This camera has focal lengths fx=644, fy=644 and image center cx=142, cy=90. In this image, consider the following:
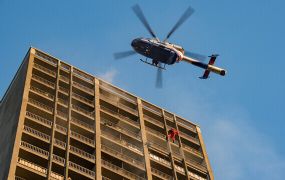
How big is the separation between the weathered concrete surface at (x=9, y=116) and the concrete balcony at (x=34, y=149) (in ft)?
4.03

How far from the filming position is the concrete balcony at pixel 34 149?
66.6 meters

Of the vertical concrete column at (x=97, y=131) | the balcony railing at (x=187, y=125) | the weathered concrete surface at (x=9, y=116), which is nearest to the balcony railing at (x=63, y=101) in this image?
the vertical concrete column at (x=97, y=131)

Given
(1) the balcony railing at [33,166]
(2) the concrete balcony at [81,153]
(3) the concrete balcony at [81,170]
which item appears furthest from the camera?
(2) the concrete balcony at [81,153]

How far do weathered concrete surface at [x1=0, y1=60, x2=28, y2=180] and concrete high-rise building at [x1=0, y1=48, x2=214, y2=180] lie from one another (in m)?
0.14

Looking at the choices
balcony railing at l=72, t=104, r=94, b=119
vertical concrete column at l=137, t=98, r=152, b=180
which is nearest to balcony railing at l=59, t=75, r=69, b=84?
balcony railing at l=72, t=104, r=94, b=119

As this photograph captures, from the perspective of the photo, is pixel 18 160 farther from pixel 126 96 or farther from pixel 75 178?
pixel 126 96

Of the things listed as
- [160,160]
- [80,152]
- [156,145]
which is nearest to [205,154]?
[156,145]

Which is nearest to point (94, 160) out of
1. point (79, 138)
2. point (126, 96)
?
point (79, 138)

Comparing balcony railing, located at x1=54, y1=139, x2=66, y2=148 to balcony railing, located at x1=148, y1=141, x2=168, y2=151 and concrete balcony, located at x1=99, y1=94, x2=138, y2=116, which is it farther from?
concrete balcony, located at x1=99, y1=94, x2=138, y2=116

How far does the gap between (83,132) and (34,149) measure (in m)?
9.78

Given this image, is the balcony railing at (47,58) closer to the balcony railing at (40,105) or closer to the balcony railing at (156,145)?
the balcony railing at (40,105)

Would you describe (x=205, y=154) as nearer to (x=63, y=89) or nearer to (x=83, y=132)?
(x=83, y=132)

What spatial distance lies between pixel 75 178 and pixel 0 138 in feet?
35.9

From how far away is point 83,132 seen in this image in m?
76.1
